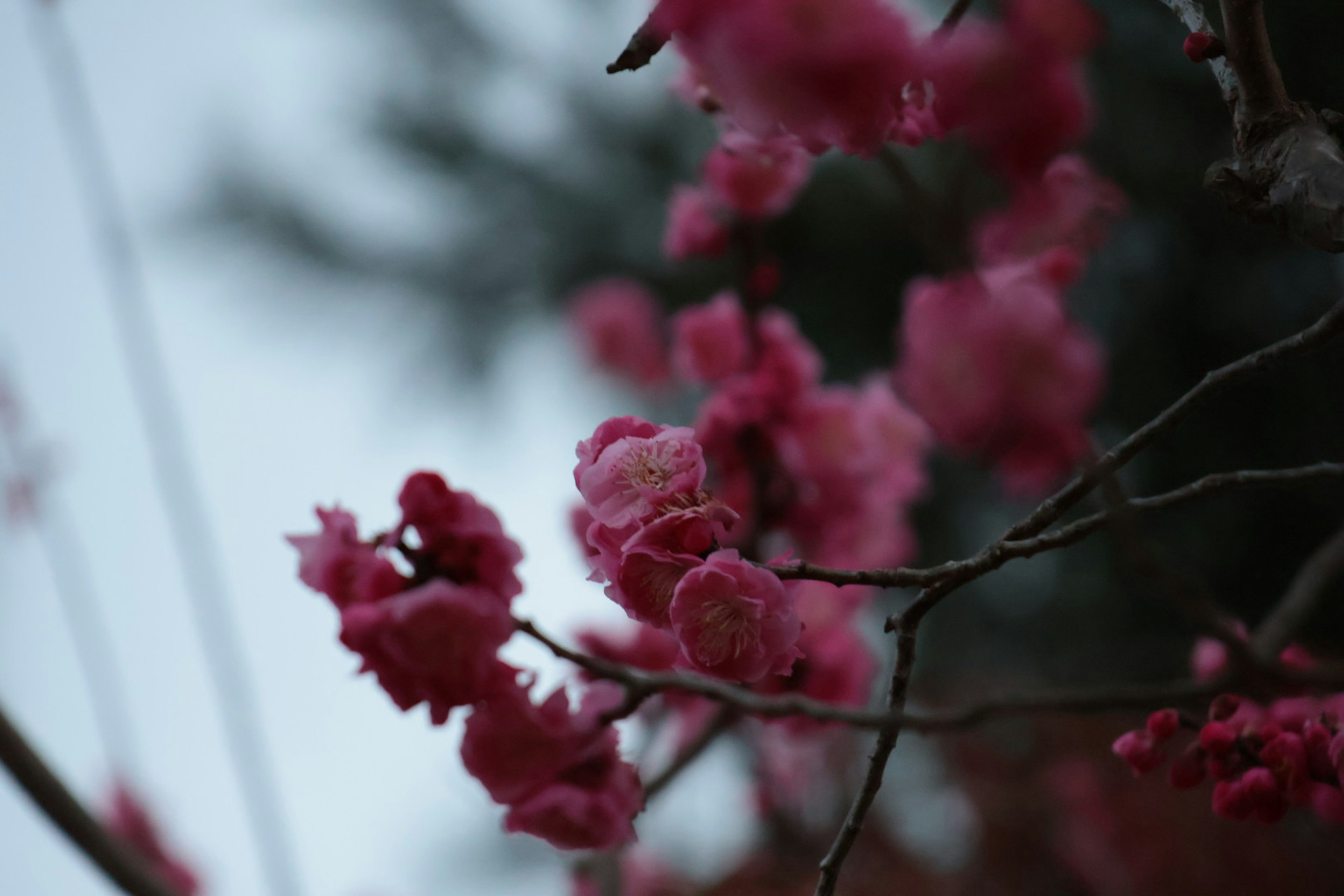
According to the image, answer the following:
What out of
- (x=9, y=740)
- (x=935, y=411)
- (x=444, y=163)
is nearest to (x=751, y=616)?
(x=935, y=411)

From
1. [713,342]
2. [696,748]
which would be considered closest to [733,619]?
[696,748]

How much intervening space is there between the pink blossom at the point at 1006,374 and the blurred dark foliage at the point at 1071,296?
608mm

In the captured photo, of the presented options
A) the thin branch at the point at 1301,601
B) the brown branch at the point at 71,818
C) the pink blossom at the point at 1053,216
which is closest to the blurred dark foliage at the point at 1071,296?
the thin branch at the point at 1301,601

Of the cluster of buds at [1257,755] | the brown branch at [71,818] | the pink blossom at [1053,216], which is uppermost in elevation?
the pink blossom at [1053,216]

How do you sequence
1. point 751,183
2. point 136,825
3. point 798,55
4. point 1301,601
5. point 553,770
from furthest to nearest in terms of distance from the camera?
point 136,825 → point 751,183 → point 1301,601 → point 553,770 → point 798,55

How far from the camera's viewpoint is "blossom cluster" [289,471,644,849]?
0.36 m

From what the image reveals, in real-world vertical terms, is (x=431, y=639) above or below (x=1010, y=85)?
below

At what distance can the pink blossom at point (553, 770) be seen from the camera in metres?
0.40

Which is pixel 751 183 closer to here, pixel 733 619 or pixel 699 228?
pixel 699 228

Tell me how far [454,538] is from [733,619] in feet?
0.38

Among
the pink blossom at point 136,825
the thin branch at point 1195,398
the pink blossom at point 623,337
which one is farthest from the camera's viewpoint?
the pink blossom at point 623,337

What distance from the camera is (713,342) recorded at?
79 centimetres

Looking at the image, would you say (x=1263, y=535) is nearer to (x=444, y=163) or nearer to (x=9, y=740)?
(x=9, y=740)

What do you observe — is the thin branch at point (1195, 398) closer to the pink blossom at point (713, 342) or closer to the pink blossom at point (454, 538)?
the pink blossom at point (454, 538)
